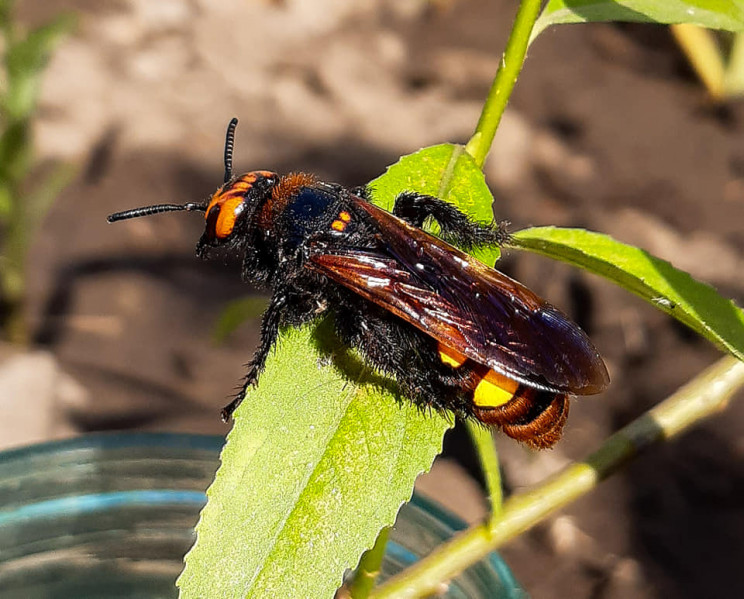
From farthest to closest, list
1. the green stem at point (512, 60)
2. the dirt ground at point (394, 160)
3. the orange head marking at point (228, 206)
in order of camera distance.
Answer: the dirt ground at point (394, 160), the orange head marking at point (228, 206), the green stem at point (512, 60)

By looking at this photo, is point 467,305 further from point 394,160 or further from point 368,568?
point 394,160

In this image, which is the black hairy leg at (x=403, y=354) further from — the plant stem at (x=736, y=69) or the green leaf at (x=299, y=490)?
the plant stem at (x=736, y=69)

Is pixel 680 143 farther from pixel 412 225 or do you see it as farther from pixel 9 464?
pixel 9 464

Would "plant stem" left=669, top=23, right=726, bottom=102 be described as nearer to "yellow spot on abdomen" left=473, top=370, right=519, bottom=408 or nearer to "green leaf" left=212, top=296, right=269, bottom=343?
"green leaf" left=212, top=296, right=269, bottom=343

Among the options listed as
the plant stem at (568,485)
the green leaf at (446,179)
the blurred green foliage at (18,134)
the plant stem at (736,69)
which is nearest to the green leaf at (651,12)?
the green leaf at (446,179)

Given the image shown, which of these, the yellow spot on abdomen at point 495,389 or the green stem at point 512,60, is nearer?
the green stem at point 512,60

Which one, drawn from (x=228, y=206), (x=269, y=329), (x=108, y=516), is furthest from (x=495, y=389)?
A: (x=108, y=516)
